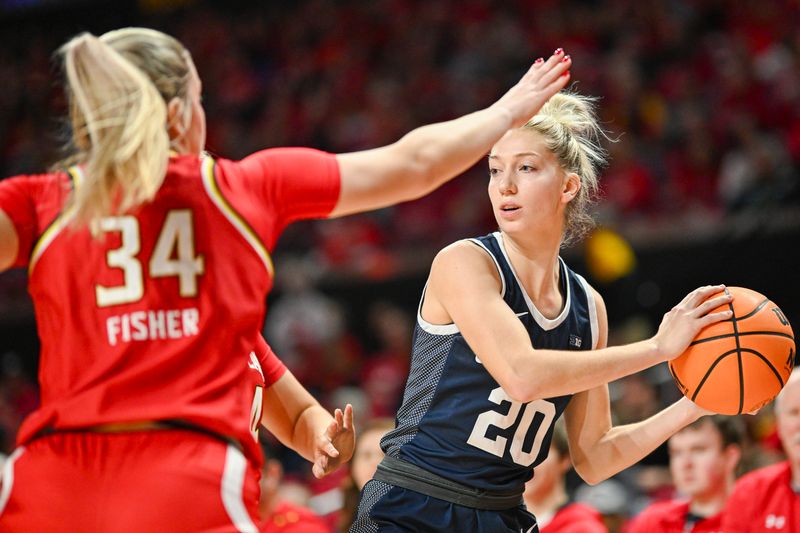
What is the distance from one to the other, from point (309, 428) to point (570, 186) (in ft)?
4.31

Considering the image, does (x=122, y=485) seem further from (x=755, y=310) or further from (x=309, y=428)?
(x=755, y=310)

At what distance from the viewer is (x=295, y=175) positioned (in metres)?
2.61

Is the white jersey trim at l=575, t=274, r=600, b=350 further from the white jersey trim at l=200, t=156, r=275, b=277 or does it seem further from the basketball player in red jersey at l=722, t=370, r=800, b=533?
the white jersey trim at l=200, t=156, r=275, b=277

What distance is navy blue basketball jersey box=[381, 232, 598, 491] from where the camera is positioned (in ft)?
11.8

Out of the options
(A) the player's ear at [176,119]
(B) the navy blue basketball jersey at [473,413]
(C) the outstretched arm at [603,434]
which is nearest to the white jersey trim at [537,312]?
(B) the navy blue basketball jersey at [473,413]

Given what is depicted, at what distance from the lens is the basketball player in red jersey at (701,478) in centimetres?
547

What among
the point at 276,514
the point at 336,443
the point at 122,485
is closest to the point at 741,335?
the point at 336,443

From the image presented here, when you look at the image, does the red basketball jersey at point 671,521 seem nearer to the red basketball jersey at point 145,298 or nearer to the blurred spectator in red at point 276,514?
Answer: the blurred spectator in red at point 276,514

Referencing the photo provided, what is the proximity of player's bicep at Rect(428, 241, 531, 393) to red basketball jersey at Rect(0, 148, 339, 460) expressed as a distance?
1.02m

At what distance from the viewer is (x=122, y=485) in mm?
2412

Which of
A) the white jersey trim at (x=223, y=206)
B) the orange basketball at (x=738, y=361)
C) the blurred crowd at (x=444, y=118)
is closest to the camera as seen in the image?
the white jersey trim at (x=223, y=206)

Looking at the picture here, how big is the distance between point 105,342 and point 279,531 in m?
3.75

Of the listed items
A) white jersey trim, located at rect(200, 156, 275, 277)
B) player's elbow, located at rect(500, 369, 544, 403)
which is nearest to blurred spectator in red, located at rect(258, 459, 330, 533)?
player's elbow, located at rect(500, 369, 544, 403)

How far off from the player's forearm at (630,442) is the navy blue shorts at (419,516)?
0.48 meters
